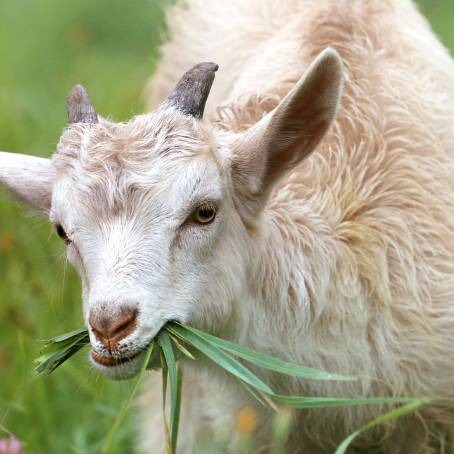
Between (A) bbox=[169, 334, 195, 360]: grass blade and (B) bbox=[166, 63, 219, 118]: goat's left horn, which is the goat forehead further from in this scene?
(A) bbox=[169, 334, 195, 360]: grass blade

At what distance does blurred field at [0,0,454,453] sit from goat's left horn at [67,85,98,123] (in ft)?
2.14

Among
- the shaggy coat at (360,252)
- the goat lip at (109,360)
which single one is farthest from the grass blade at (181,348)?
the shaggy coat at (360,252)

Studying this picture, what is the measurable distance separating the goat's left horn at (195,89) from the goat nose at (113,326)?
3.09 feet

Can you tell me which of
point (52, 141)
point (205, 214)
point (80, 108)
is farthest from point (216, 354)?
point (52, 141)

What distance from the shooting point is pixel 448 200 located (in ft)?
16.6

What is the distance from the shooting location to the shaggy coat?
4688 mm

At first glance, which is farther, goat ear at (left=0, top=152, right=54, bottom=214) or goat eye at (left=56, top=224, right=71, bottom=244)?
goat ear at (left=0, top=152, right=54, bottom=214)

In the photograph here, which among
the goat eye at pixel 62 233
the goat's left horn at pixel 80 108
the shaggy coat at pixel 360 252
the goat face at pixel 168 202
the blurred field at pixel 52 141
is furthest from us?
the blurred field at pixel 52 141

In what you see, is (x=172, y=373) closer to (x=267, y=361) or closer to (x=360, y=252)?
(x=267, y=361)

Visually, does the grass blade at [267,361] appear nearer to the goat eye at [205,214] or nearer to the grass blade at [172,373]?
the grass blade at [172,373]

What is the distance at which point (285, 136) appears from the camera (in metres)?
4.41

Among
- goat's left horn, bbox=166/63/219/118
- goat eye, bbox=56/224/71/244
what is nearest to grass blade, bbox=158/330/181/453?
goat eye, bbox=56/224/71/244

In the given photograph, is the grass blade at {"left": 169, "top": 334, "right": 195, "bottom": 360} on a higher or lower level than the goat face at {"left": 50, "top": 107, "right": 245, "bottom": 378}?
lower

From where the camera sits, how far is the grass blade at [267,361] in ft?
13.1
